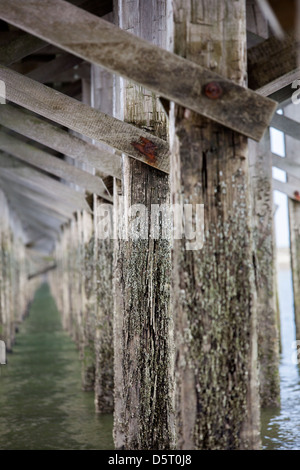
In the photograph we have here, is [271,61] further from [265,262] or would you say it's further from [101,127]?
[265,262]

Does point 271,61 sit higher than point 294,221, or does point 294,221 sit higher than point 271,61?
point 294,221

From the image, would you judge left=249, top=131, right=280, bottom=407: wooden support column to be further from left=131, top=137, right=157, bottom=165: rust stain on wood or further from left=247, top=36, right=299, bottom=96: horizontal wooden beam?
left=247, top=36, right=299, bottom=96: horizontal wooden beam

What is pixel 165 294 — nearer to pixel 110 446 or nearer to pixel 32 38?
pixel 110 446

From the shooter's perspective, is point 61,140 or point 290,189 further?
point 290,189

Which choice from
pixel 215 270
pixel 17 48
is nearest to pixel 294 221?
pixel 17 48

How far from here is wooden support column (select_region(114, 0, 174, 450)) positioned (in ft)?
12.1

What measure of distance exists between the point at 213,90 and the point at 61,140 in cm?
286

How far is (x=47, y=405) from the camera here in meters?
6.39

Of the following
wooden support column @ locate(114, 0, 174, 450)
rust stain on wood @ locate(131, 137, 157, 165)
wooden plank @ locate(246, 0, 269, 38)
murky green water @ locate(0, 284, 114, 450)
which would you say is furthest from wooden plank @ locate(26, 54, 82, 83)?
rust stain on wood @ locate(131, 137, 157, 165)

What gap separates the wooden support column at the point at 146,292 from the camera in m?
3.68

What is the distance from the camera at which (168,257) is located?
12.3 ft

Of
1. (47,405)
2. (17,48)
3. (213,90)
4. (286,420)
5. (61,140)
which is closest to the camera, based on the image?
(213,90)

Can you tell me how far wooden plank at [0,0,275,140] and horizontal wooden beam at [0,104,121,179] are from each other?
2.23 meters

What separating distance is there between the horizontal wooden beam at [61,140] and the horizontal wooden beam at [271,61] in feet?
7.15
